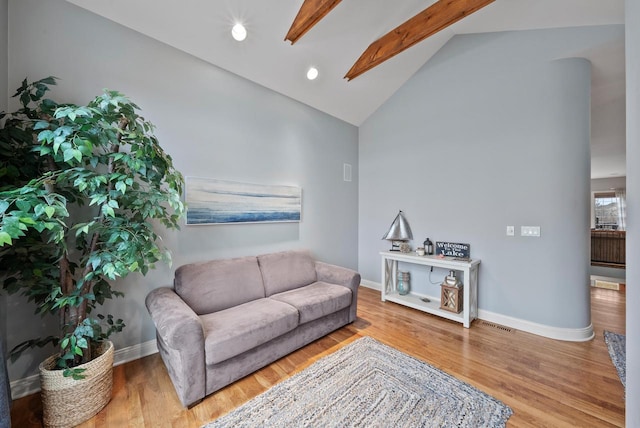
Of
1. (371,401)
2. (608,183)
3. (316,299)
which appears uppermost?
(608,183)

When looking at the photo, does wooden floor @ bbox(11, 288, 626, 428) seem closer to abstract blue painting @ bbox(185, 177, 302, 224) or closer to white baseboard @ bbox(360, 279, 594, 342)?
white baseboard @ bbox(360, 279, 594, 342)

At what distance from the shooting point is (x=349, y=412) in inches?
62.7

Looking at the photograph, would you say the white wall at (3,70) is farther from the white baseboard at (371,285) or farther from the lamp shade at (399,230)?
the white baseboard at (371,285)

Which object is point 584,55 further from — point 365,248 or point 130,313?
point 130,313

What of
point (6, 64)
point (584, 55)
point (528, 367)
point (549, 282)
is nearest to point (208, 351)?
point (6, 64)

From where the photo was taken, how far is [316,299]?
2.42 metres

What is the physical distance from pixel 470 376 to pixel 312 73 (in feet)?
11.2

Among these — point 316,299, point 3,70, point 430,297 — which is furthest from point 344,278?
point 3,70

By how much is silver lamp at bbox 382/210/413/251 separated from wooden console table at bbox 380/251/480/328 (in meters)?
0.26

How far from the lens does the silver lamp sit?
3.57 m

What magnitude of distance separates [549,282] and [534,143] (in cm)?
147

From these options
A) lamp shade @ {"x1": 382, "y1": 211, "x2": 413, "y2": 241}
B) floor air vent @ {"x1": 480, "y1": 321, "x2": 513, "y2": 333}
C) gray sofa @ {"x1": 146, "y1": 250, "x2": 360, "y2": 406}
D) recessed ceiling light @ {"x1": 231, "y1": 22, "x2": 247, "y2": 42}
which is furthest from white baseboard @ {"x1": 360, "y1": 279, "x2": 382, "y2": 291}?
recessed ceiling light @ {"x1": 231, "y1": 22, "x2": 247, "y2": 42}

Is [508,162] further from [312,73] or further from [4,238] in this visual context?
[4,238]

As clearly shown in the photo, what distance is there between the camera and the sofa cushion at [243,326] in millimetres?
1714
